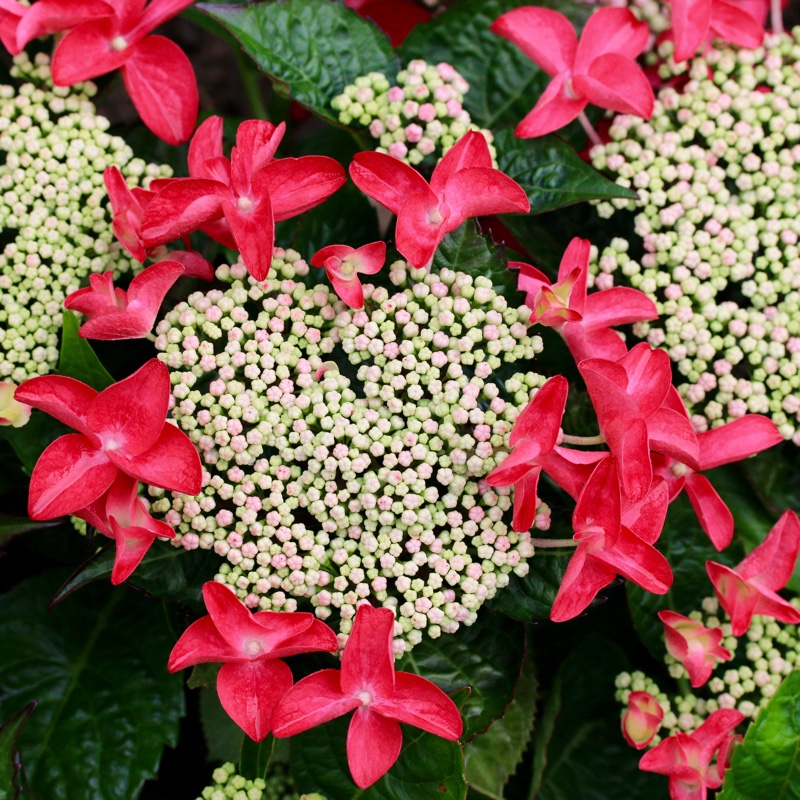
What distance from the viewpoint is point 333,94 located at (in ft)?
2.65

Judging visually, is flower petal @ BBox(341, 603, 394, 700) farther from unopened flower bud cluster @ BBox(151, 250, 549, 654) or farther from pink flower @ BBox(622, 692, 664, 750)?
pink flower @ BBox(622, 692, 664, 750)

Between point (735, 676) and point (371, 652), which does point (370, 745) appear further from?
point (735, 676)

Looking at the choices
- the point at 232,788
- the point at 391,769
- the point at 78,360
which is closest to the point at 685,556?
the point at 391,769

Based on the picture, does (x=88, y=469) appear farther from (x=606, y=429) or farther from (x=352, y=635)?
(x=606, y=429)

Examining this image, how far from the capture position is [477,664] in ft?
2.34

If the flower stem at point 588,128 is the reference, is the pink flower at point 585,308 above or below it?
below

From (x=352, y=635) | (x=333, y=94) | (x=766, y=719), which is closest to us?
(x=352, y=635)

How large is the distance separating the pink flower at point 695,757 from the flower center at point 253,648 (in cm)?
33

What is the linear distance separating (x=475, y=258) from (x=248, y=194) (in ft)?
0.60

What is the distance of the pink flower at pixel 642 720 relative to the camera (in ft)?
2.47

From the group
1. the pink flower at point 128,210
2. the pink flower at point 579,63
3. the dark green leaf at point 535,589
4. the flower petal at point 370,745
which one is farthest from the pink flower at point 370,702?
the pink flower at point 579,63

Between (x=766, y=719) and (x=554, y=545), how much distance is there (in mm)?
226

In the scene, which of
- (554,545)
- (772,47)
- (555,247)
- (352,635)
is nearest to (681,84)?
(772,47)

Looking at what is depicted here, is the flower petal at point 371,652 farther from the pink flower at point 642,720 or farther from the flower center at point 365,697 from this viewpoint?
the pink flower at point 642,720
